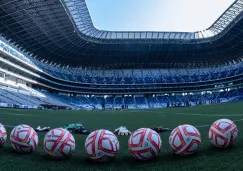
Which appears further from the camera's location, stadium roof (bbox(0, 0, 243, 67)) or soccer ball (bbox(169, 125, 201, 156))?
stadium roof (bbox(0, 0, 243, 67))

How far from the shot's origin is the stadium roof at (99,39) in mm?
47719

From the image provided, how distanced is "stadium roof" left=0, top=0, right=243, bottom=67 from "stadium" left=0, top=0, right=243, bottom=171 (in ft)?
0.64

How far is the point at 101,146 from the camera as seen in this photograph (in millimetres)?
6086

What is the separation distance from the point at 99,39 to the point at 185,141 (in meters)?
63.8

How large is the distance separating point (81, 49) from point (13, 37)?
2035cm

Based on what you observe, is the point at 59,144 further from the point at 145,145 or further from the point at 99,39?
the point at 99,39

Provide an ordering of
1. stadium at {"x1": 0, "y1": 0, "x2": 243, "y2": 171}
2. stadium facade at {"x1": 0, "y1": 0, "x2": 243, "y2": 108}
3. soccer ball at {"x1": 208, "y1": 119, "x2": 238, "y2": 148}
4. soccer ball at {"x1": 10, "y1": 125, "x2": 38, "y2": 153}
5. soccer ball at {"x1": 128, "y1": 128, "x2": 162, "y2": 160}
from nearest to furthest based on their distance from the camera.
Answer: soccer ball at {"x1": 128, "y1": 128, "x2": 162, "y2": 160}
soccer ball at {"x1": 208, "y1": 119, "x2": 238, "y2": 148}
soccer ball at {"x1": 10, "y1": 125, "x2": 38, "y2": 153}
stadium at {"x1": 0, "y1": 0, "x2": 243, "y2": 171}
stadium facade at {"x1": 0, "y1": 0, "x2": 243, "y2": 108}

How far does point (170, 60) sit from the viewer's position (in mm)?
86125

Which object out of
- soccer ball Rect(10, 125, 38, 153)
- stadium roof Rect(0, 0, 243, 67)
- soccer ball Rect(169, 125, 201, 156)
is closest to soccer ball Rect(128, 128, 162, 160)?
soccer ball Rect(169, 125, 201, 156)

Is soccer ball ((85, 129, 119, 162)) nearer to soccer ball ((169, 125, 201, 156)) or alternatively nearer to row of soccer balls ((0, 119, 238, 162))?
row of soccer balls ((0, 119, 238, 162))

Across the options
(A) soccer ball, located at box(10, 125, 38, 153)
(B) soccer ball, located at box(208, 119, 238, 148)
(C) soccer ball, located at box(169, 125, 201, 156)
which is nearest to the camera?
(C) soccer ball, located at box(169, 125, 201, 156)

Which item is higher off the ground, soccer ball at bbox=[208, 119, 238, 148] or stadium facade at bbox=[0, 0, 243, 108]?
stadium facade at bbox=[0, 0, 243, 108]

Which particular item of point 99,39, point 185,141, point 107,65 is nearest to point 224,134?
point 185,141

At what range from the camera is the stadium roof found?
4772cm
